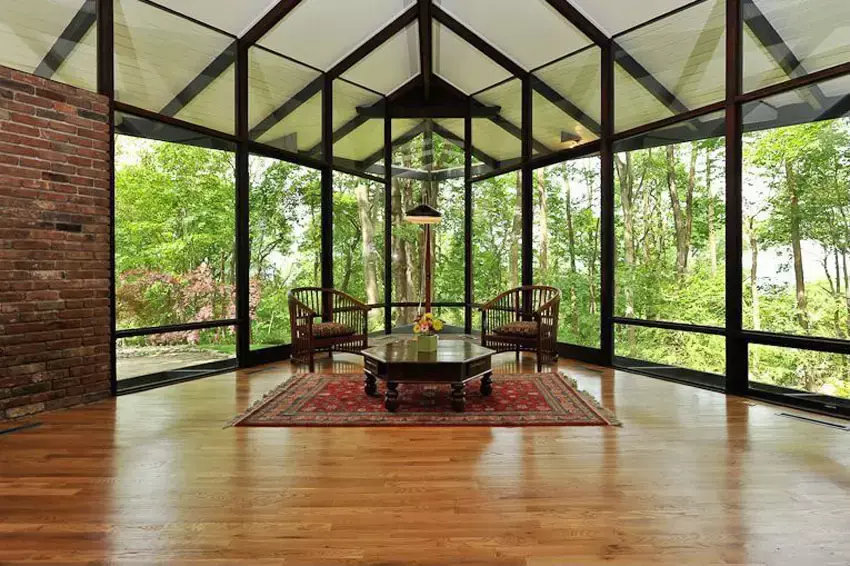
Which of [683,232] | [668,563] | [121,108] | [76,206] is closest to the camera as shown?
[668,563]

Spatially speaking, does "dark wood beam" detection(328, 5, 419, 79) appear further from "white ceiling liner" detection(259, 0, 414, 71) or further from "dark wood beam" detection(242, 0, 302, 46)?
"dark wood beam" detection(242, 0, 302, 46)

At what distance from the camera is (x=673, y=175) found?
17.0ft

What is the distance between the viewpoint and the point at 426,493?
2.49 meters

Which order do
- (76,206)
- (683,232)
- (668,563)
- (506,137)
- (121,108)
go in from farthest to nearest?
(506,137) < (683,232) < (121,108) < (76,206) < (668,563)

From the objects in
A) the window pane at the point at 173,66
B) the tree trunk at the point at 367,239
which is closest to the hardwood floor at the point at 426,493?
the window pane at the point at 173,66

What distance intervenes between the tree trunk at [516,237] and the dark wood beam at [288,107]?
300 cm

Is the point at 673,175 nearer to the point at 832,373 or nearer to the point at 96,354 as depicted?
the point at 832,373

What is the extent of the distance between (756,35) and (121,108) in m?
5.63

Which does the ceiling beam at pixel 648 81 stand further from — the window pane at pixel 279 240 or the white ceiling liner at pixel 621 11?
the window pane at pixel 279 240

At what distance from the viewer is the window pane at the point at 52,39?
3.84m

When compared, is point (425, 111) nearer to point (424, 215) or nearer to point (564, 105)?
point (564, 105)

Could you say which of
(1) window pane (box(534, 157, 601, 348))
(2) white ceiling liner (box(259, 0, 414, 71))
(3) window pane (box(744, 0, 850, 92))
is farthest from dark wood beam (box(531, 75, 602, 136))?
(2) white ceiling liner (box(259, 0, 414, 71))

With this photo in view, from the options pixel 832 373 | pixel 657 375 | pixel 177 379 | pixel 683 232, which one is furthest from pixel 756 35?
pixel 177 379

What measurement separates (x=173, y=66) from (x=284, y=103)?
148cm
